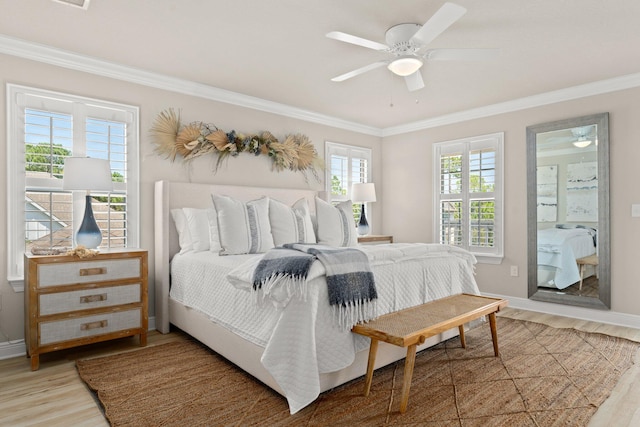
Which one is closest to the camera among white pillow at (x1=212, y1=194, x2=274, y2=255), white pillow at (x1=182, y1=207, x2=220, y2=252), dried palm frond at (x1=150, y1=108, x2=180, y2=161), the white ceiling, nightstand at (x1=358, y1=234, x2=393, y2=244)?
the white ceiling

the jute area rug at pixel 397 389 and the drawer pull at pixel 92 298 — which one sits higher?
the drawer pull at pixel 92 298

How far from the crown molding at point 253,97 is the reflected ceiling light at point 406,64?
6.72 feet

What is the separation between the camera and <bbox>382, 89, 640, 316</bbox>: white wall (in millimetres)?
3799

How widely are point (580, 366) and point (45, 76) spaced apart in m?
4.63

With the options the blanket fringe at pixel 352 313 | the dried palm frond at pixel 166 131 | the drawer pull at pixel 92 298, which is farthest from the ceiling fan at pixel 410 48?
the drawer pull at pixel 92 298

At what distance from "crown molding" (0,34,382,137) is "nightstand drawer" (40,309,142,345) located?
6.78 feet

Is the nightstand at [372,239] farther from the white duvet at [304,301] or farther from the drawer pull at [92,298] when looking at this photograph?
the drawer pull at [92,298]

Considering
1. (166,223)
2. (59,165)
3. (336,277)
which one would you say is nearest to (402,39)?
(336,277)

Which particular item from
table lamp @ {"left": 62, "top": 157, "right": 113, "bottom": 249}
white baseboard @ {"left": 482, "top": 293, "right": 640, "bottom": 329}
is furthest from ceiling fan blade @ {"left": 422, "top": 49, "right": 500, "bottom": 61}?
white baseboard @ {"left": 482, "top": 293, "right": 640, "bottom": 329}

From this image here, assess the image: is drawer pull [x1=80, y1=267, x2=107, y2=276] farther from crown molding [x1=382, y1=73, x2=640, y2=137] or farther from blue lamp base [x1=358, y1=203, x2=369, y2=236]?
crown molding [x1=382, y1=73, x2=640, y2=137]

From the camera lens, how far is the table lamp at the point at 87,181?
291 centimetres

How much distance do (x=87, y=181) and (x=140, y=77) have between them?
122 cm

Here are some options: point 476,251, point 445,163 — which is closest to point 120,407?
point 476,251

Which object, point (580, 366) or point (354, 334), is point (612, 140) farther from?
point (354, 334)
